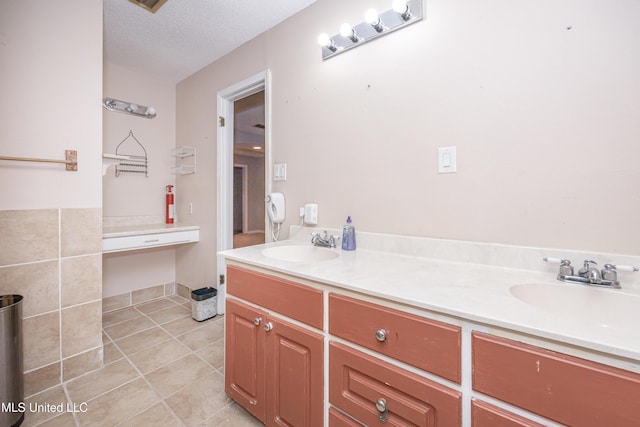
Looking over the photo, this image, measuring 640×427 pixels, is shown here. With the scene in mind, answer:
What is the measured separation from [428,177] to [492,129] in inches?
12.6

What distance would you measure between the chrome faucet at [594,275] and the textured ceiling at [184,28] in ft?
6.49

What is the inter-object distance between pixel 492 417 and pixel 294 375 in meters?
0.68

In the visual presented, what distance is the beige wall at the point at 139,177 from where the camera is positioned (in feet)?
8.20

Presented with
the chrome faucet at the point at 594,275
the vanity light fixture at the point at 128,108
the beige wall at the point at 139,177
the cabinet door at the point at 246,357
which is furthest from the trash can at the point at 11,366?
the chrome faucet at the point at 594,275

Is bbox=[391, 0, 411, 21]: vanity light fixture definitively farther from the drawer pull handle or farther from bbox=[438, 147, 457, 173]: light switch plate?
the drawer pull handle

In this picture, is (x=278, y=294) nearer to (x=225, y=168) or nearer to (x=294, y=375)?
(x=294, y=375)

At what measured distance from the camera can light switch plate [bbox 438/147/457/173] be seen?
1219 millimetres

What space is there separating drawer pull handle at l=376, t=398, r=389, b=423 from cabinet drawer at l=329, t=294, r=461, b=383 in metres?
0.15

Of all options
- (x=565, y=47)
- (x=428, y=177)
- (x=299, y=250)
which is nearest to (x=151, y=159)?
(x=299, y=250)

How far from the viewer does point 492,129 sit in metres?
1.12

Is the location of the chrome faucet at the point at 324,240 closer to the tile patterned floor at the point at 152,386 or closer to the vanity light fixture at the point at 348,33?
the tile patterned floor at the point at 152,386

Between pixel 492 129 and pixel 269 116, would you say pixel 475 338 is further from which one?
pixel 269 116

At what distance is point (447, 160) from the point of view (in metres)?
1.23

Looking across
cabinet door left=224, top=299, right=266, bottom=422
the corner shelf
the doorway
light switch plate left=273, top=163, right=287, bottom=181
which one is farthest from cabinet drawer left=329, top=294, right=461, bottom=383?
the doorway
